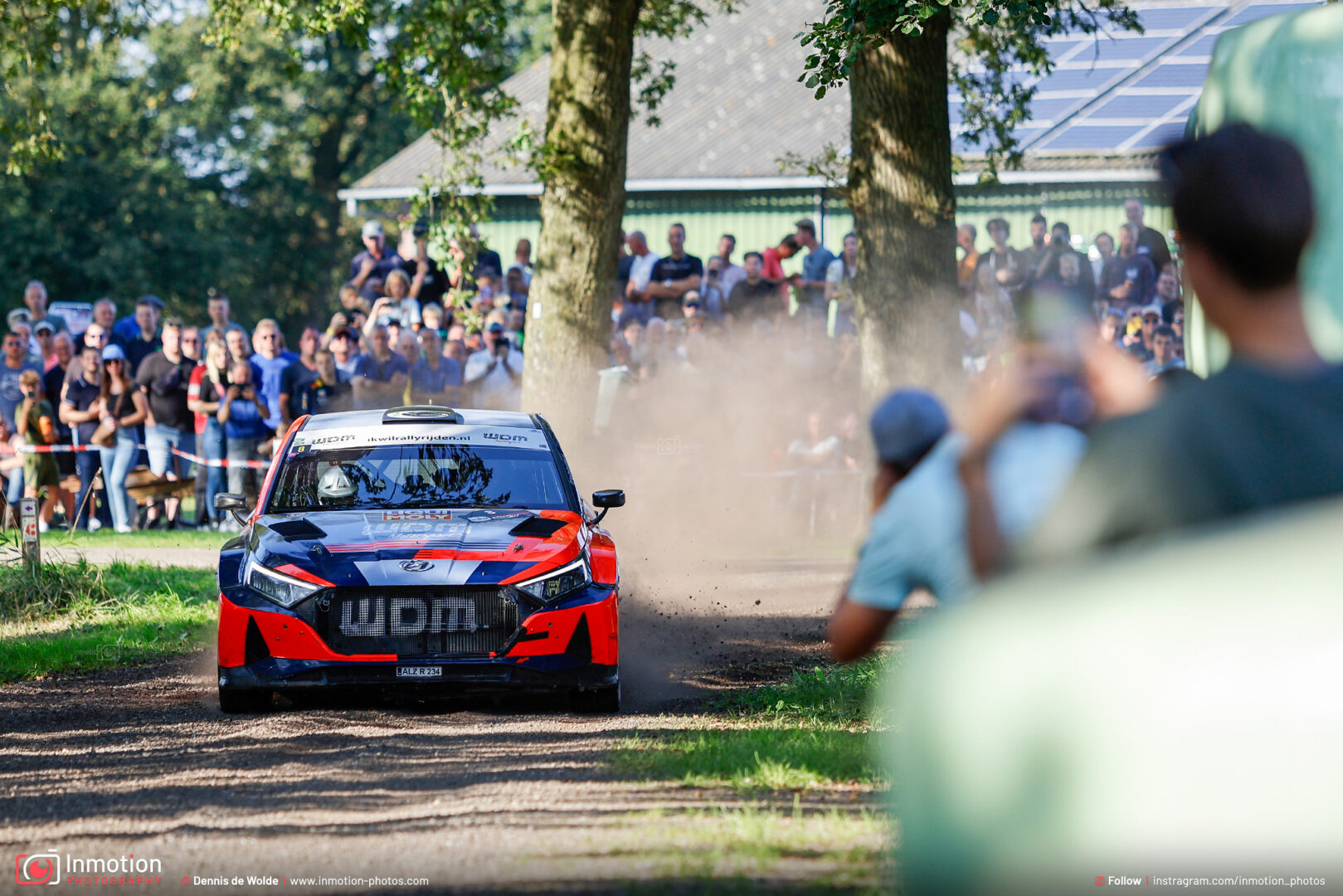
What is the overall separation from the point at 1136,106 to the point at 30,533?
20.5 meters

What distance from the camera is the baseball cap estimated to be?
3709mm

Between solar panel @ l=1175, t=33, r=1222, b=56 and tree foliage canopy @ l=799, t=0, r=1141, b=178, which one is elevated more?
solar panel @ l=1175, t=33, r=1222, b=56

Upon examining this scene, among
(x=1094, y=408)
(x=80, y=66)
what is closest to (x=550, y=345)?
(x=1094, y=408)

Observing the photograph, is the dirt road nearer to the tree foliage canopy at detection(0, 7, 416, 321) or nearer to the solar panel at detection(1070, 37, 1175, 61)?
the solar panel at detection(1070, 37, 1175, 61)

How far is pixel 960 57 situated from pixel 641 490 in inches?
633

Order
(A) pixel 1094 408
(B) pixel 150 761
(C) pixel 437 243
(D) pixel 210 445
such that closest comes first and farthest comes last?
(A) pixel 1094 408 < (B) pixel 150 761 < (C) pixel 437 243 < (D) pixel 210 445

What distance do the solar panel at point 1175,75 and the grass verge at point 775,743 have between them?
19.7m

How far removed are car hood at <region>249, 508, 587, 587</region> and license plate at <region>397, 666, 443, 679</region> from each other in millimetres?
450

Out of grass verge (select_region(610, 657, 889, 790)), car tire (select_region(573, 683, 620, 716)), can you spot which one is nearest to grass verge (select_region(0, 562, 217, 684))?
car tire (select_region(573, 683, 620, 716))

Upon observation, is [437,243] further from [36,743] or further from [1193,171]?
[1193,171]

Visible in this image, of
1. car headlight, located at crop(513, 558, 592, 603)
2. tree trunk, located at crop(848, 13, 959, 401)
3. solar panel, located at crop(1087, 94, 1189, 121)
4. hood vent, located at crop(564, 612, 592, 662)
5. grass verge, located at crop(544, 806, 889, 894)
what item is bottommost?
grass verge, located at crop(544, 806, 889, 894)

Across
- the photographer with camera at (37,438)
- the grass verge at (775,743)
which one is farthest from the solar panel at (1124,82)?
the grass verge at (775,743)

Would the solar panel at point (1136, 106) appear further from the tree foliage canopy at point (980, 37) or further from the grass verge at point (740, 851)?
the grass verge at point (740, 851)

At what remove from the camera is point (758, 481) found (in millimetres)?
18969
